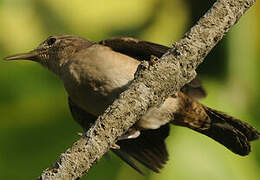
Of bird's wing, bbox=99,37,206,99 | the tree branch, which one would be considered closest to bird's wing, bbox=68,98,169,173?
bird's wing, bbox=99,37,206,99

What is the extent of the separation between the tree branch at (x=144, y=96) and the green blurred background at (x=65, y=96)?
2.00 meters

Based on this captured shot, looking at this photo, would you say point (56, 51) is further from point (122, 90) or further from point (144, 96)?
point (144, 96)

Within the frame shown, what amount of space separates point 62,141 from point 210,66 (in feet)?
4.26

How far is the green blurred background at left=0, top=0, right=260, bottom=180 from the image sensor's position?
569cm

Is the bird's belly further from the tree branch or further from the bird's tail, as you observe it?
the tree branch

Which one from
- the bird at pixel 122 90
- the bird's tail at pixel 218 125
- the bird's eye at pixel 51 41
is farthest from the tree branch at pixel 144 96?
the bird's eye at pixel 51 41

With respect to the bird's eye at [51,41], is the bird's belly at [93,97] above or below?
below

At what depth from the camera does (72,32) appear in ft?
19.8

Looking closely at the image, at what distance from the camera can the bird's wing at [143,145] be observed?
5.00 meters

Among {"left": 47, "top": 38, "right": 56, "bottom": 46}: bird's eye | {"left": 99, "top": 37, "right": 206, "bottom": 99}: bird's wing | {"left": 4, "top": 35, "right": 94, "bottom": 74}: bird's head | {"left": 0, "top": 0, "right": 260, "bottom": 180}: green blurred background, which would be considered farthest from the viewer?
{"left": 0, "top": 0, "right": 260, "bottom": 180}: green blurred background

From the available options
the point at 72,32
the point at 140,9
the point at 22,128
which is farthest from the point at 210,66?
the point at 22,128

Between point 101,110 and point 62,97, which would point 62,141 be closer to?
point 62,97

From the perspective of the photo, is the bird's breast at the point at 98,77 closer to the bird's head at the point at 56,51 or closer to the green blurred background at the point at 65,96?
the bird's head at the point at 56,51

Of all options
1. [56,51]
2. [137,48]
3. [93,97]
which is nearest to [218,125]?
[137,48]
